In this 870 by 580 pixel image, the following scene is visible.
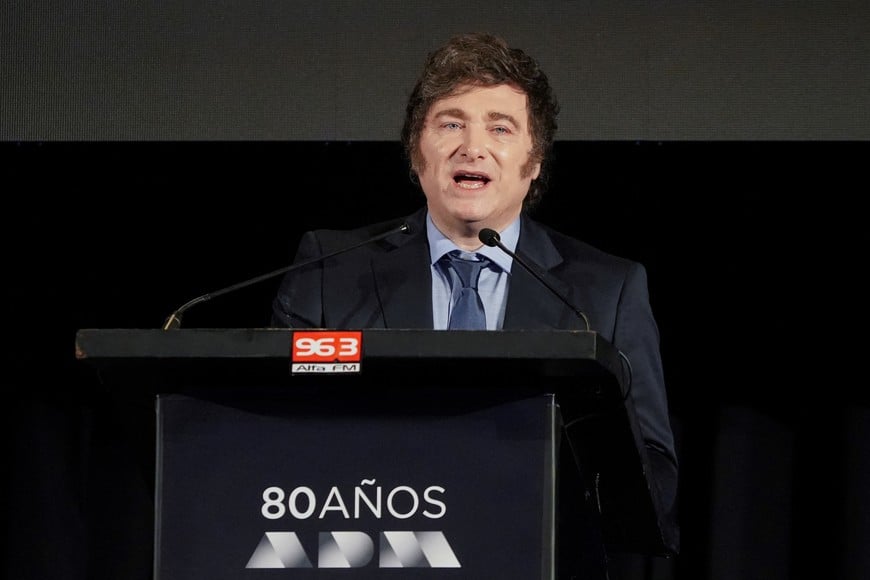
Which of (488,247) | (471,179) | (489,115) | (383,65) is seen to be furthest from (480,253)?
(383,65)

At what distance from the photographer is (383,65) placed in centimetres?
388

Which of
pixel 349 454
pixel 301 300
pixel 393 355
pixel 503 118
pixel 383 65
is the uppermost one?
pixel 383 65

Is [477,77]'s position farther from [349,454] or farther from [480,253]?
[349,454]

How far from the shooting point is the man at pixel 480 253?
6.97ft

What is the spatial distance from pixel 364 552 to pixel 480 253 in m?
0.81

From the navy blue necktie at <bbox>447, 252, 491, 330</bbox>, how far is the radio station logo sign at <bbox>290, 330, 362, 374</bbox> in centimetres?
62

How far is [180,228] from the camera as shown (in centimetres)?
391

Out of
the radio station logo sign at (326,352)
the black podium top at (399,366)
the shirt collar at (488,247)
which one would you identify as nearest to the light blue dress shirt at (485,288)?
the shirt collar at (488,247)

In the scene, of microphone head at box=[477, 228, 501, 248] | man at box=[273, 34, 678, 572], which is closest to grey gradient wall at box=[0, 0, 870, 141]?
man at box=[273, 34, 678, 572]

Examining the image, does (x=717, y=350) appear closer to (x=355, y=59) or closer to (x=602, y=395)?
(x=355, y=59)

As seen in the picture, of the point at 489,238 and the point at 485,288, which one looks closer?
the point at 489,238

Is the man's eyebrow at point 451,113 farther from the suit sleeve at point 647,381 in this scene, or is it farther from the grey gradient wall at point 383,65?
the grey gradient wall at point 383,65

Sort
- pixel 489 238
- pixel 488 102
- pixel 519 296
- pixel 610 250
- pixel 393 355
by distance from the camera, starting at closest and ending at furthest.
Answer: pixel 393 355 < pixel 489 238 < pixel 519 296 < pixel 488 102 < pixel 610 250

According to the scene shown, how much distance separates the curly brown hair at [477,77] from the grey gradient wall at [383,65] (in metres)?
1.45
